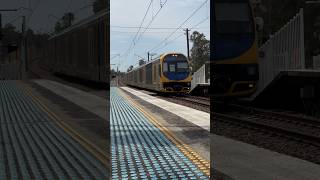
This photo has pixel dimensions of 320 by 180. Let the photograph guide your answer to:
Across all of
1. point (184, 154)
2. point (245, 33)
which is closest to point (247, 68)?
point (245, 33)

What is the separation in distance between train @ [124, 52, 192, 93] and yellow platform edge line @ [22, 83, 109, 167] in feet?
2.67

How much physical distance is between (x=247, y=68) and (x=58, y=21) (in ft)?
43.0

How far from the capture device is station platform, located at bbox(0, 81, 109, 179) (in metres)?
2.20

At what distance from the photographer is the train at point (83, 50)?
2.31m

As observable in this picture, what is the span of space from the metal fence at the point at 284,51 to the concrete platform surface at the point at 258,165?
990 centimetres

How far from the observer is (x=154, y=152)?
2.49 meters

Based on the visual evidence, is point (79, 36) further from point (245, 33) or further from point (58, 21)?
point (245, 33)

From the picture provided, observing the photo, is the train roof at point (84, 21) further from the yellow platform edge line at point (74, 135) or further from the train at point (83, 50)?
the yellow platform edge line at point (74, 135)

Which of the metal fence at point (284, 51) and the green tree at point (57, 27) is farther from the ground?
the metal fence at point (284, 51)

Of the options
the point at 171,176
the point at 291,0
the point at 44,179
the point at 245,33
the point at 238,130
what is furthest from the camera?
the point at 291,0

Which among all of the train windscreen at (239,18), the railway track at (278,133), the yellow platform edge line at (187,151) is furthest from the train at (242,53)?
the yellow platform edge line at (187,151)

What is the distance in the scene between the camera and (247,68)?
15.1 metres

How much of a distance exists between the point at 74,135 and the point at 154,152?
0.42 meters

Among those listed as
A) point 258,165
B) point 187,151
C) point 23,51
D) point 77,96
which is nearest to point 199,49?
point 187,151
